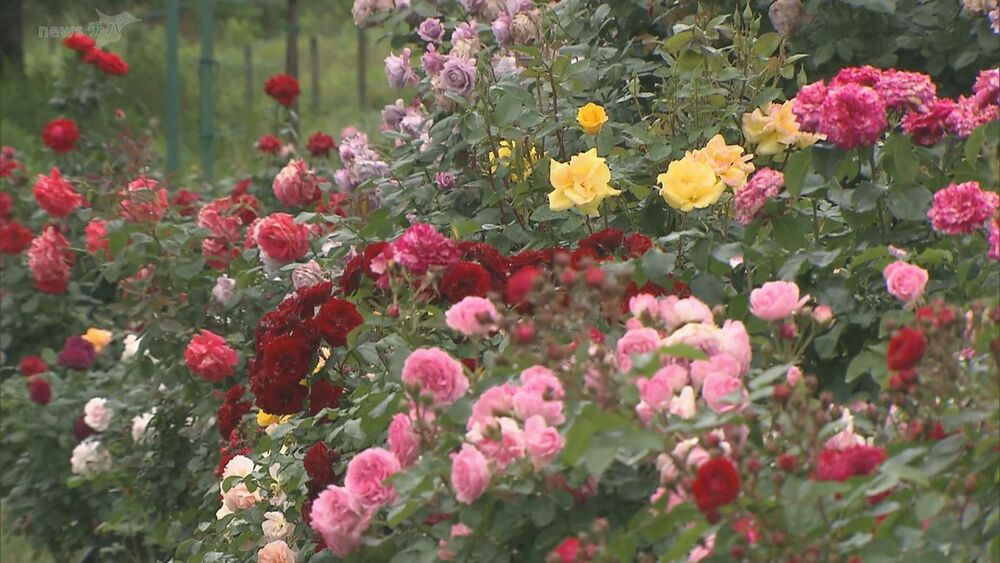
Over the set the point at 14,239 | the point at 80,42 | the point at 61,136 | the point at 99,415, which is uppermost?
the point at 80,42

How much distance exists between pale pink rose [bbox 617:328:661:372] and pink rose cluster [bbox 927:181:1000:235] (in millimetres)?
522

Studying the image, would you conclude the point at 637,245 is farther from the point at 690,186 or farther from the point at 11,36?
the point at 11,36

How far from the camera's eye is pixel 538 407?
5.84 ft

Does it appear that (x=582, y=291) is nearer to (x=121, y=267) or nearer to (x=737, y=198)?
(x=737, y=198)

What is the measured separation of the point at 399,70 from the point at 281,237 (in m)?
0.61

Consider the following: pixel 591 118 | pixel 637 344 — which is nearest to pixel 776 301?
pixel 637 344

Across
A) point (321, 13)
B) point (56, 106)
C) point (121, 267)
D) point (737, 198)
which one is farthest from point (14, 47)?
point (737, 198)

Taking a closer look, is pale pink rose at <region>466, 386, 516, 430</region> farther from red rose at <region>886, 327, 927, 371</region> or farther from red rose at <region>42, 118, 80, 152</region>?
red rose at <region>42, 118, 80, 152</region>

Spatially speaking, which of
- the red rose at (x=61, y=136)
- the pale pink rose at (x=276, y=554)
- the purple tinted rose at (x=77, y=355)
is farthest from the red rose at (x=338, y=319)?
the red rose at (x=61, y=136)

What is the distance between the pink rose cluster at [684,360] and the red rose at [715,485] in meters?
0.19

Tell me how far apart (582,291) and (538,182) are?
1.30 m

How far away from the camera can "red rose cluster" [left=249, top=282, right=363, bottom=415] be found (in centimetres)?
246

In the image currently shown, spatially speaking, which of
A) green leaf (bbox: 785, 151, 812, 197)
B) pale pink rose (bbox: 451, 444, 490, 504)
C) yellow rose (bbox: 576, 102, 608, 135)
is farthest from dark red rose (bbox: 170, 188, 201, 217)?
pale pink rose (bbox: 451, 444, 490, 504)

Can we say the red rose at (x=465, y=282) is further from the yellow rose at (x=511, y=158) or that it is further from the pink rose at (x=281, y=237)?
the pink rose at (x=281, y=237)
